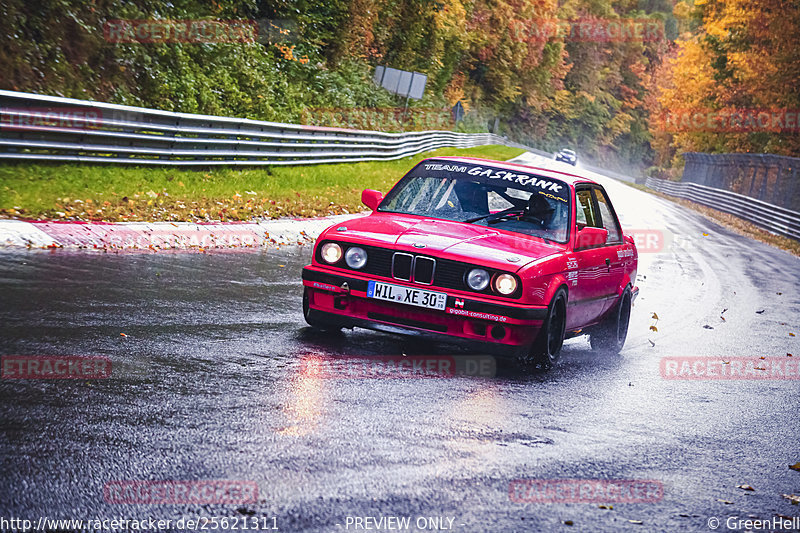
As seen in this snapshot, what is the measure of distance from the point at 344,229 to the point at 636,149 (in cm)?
10806

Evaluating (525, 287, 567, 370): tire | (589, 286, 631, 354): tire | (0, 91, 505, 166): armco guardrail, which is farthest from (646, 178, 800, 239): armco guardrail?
(525, 287, 567, 370): tire

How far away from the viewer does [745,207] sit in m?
36.1

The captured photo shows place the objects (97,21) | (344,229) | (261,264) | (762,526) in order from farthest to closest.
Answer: (97,21)
(261,264)
(344,229)
(762,526)

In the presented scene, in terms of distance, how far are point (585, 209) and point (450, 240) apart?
1862mm

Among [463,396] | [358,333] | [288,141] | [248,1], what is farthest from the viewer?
[248,1]

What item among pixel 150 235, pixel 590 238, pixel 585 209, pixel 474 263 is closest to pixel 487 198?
pixel 590 238

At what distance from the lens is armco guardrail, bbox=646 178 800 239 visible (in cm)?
2950

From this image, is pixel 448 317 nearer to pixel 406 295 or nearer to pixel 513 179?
pixel 406 295

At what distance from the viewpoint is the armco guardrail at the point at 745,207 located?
96.8ft

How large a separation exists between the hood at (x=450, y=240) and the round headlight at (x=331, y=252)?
2.7 inches

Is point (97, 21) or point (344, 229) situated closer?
point (344, 229)

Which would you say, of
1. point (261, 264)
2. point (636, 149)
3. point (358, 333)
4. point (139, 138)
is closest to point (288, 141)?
point (139, 138)

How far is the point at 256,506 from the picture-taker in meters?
3.73

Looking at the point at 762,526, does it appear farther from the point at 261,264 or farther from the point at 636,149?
the point at 636,149
